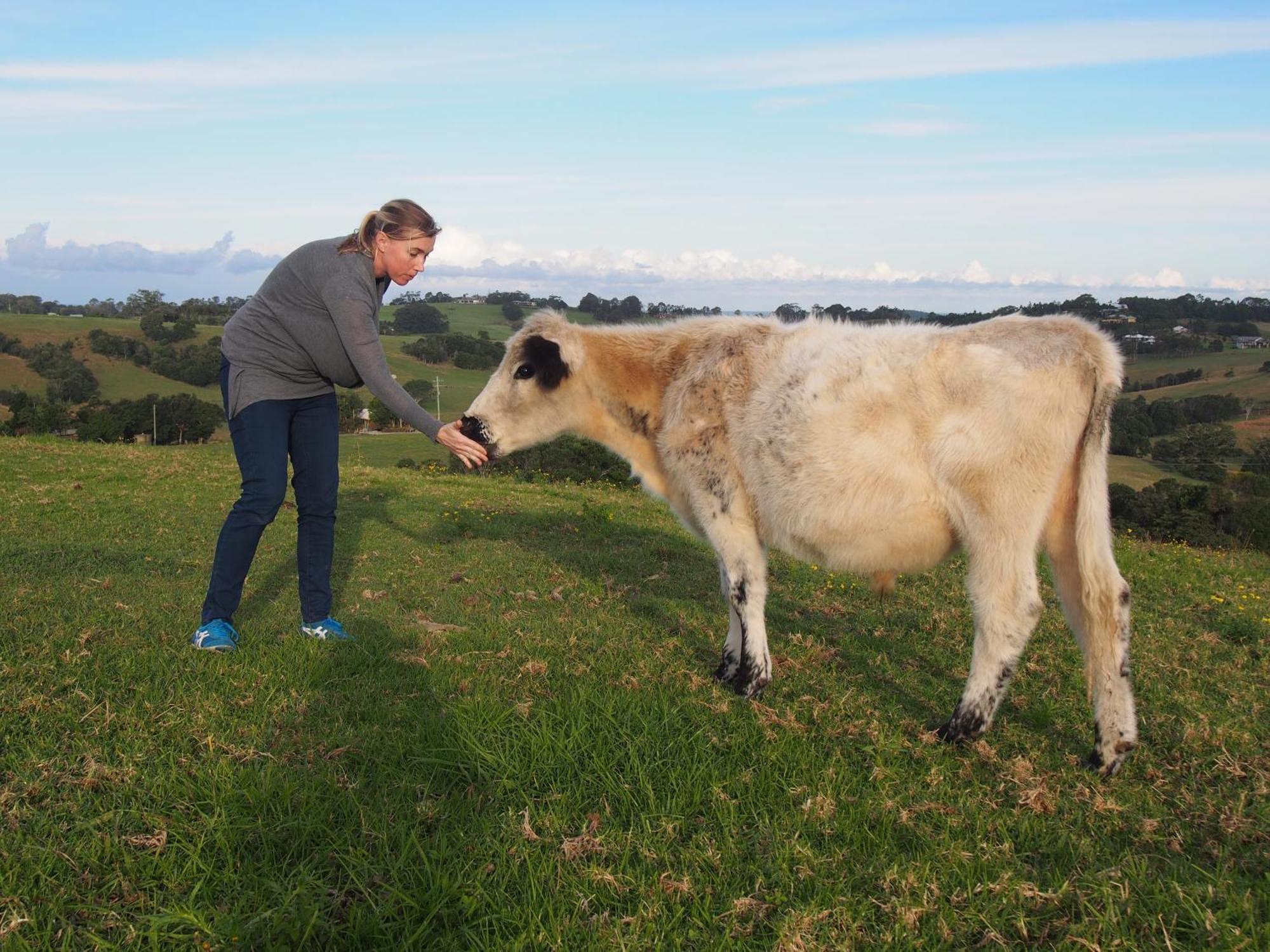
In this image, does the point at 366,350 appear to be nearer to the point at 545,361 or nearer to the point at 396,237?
the point at 396,237

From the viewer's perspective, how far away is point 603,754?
180 inches

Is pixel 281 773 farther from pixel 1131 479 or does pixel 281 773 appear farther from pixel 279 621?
pixel 1131 479

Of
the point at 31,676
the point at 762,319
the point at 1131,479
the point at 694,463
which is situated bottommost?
the point at 1131,479

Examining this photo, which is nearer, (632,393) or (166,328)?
(632,393)

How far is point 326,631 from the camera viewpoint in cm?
659

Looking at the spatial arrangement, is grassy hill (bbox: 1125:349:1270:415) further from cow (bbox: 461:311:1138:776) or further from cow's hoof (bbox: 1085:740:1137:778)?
cow's hoof (bbox: 1085:740:1137:778)

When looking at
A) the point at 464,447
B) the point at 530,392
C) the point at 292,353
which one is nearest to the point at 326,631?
the point at 464,447

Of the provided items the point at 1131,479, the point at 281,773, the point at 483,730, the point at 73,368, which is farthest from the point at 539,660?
the point at 73,368

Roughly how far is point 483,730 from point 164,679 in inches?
84.2

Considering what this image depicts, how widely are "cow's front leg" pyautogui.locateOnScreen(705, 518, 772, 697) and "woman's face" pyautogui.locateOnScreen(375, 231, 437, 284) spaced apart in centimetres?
297

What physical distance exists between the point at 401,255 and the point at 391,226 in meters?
0.22

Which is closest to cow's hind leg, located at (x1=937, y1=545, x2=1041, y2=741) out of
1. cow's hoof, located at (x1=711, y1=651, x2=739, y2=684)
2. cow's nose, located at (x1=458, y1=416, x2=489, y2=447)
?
cow's hoof, located at (x1=711, y1=651, x2=739, y2=684)

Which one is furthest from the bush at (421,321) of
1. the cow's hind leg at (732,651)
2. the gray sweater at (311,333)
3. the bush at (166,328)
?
the cow's hind leg at (732,651)

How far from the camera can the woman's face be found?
6.05 metres
